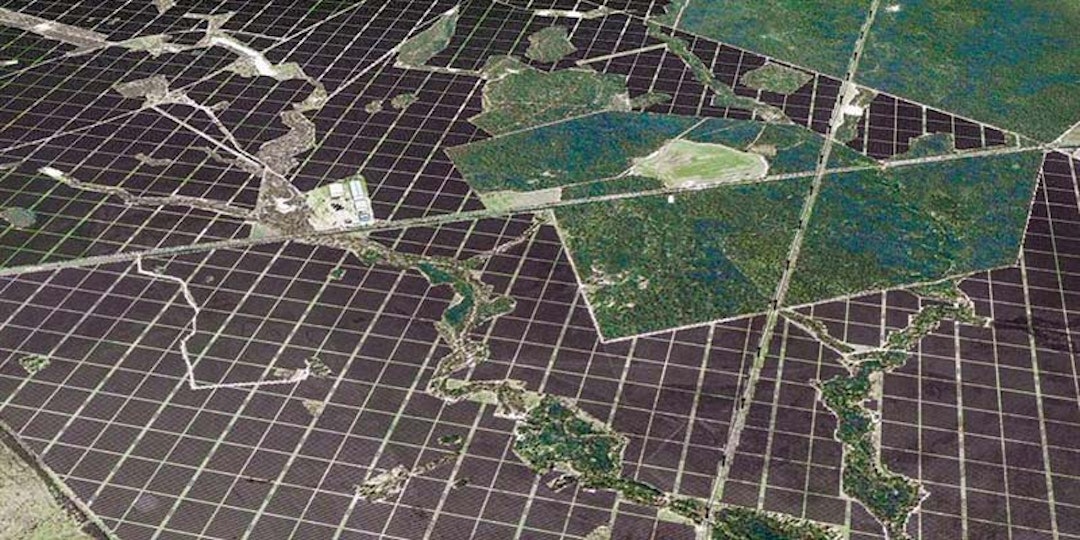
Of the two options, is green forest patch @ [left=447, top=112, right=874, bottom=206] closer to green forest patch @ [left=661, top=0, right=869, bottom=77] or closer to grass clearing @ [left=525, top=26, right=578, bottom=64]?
grass clearing @ [left=525, top=26, right=578, bottom=64]

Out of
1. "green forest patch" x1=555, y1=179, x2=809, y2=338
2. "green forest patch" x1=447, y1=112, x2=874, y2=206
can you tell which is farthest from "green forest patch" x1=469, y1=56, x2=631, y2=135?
"green forest patch" x1=555, y1=179, x2=809, y2=338

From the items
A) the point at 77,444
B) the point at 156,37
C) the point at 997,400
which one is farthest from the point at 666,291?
the point at 156,37

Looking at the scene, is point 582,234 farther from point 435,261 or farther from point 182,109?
point 182,109

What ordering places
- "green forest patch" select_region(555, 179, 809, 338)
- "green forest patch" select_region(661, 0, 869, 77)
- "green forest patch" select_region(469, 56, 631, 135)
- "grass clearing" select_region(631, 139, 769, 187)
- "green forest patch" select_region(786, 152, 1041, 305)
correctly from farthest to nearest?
"green forest patch" select_region(661, 0, 869, 77) < "green forest patch" select_region(469, 56, 631, 135) < "grass clearing" select_region(631, 139, 769, 187) < "green forest patch" select_region(786, 152, 1041, 305) < "green forest patch" select_region(555, 179, 809, 338)

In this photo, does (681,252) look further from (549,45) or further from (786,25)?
(786,25)

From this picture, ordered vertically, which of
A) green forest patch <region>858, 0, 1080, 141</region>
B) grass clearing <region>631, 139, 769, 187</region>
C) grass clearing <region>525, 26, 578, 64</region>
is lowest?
green forest patch <region>858, 0, 1080, 141</region>
